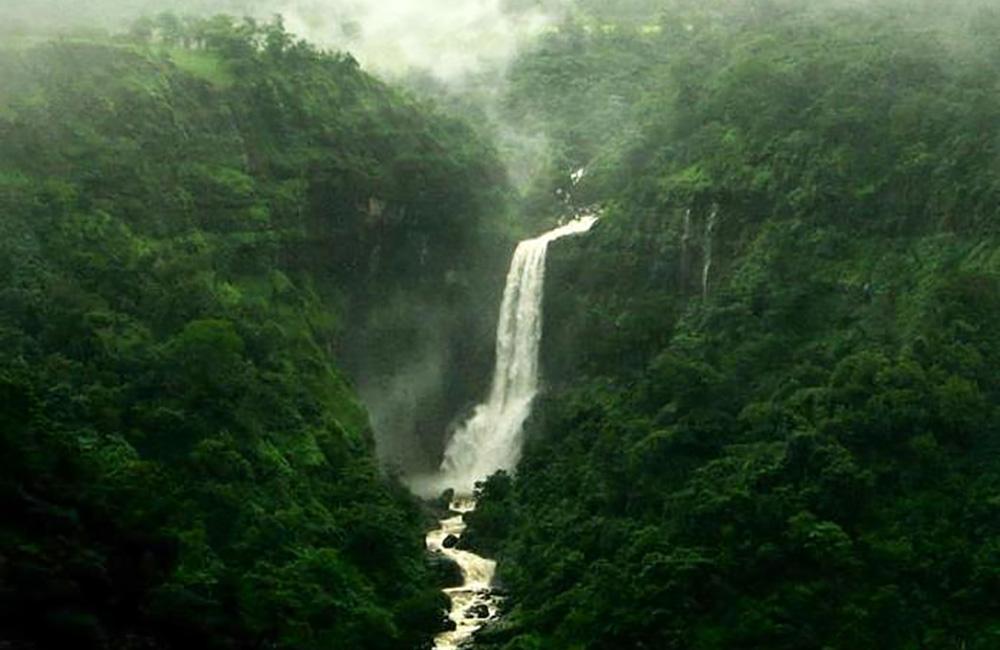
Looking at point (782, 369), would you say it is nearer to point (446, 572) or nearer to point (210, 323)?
point (446, 572)

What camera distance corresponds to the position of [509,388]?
80.2 metres

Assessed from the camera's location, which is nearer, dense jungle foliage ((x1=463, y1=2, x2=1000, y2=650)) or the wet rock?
dense jungle foliage ((x1=463, y1=2, x2=1000, y2=650))

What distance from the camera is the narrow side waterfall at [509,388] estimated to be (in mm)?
76938

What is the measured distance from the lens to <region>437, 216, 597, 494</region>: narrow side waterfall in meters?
76.9

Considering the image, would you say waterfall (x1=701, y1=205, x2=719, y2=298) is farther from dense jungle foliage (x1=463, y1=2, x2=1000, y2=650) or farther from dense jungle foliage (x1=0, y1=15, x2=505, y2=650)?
dense jungle foliage (x1=0, y1=15, x2=505, y2=650)

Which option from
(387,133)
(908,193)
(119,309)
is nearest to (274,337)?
(119,309)

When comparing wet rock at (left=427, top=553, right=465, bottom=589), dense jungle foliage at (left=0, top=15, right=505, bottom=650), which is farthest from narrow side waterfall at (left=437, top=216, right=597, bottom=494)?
wet rock at (left=427, top=553, right=465, bottom=589)

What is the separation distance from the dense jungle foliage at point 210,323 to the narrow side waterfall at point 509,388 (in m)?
2.42

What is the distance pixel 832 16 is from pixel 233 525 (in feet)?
160

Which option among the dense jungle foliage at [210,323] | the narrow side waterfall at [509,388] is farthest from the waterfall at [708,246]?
the dense jungle foliage at [210,323]

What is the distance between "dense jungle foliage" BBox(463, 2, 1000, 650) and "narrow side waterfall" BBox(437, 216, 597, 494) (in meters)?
1.32

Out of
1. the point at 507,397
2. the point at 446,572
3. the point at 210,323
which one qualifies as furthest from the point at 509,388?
the point at 210,323

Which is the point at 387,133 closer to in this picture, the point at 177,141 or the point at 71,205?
the point at 177,141

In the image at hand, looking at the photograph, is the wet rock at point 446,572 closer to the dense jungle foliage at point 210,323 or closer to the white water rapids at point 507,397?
the dense jungle foliage at point 210,323
